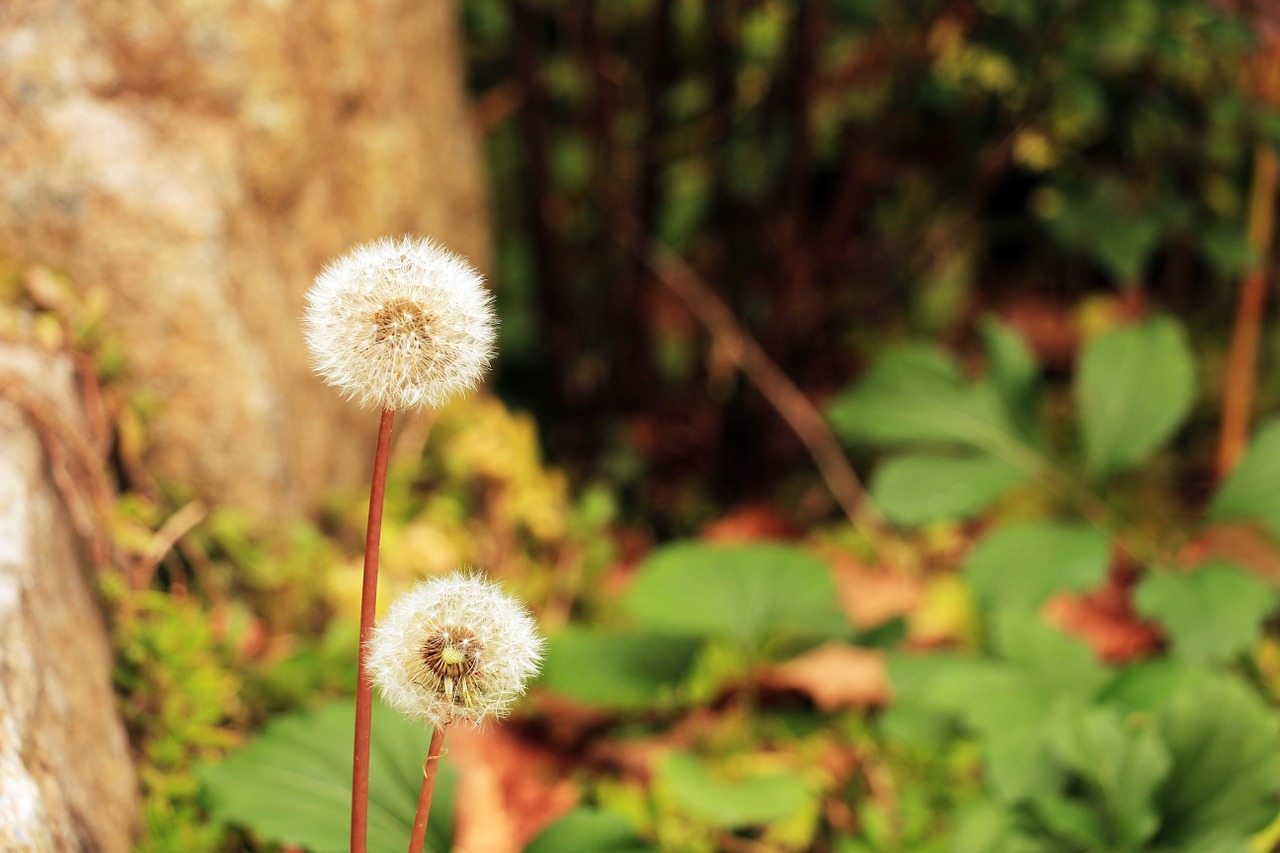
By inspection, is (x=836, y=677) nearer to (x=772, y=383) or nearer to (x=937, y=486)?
(x=937, y=486)

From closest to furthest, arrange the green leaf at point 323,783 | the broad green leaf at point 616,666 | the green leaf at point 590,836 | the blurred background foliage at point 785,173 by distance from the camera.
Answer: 1. the green leaf at point 323,783
2. the green leaf at point 590,836
3. the broad green leaf at point 616,666
4. the blurred background foliage at point 785,173

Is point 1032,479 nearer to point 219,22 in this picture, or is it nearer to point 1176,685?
point 1176,685

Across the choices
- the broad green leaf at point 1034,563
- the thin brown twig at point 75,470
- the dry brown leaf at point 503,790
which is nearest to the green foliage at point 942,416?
the broad green leaf at point 1034,563

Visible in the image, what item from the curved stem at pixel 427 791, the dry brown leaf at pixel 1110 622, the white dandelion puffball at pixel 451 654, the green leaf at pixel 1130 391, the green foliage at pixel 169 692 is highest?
the green leaf at pixel 1130 391

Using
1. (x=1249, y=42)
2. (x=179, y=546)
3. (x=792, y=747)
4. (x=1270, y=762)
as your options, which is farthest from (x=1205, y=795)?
(x=179, y=546)

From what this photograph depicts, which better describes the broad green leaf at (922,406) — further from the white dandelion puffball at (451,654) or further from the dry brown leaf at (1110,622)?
the white dandelion puffball at (451,654)

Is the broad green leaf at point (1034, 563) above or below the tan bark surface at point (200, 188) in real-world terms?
below

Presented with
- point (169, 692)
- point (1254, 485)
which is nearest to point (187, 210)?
point (169, 692)
